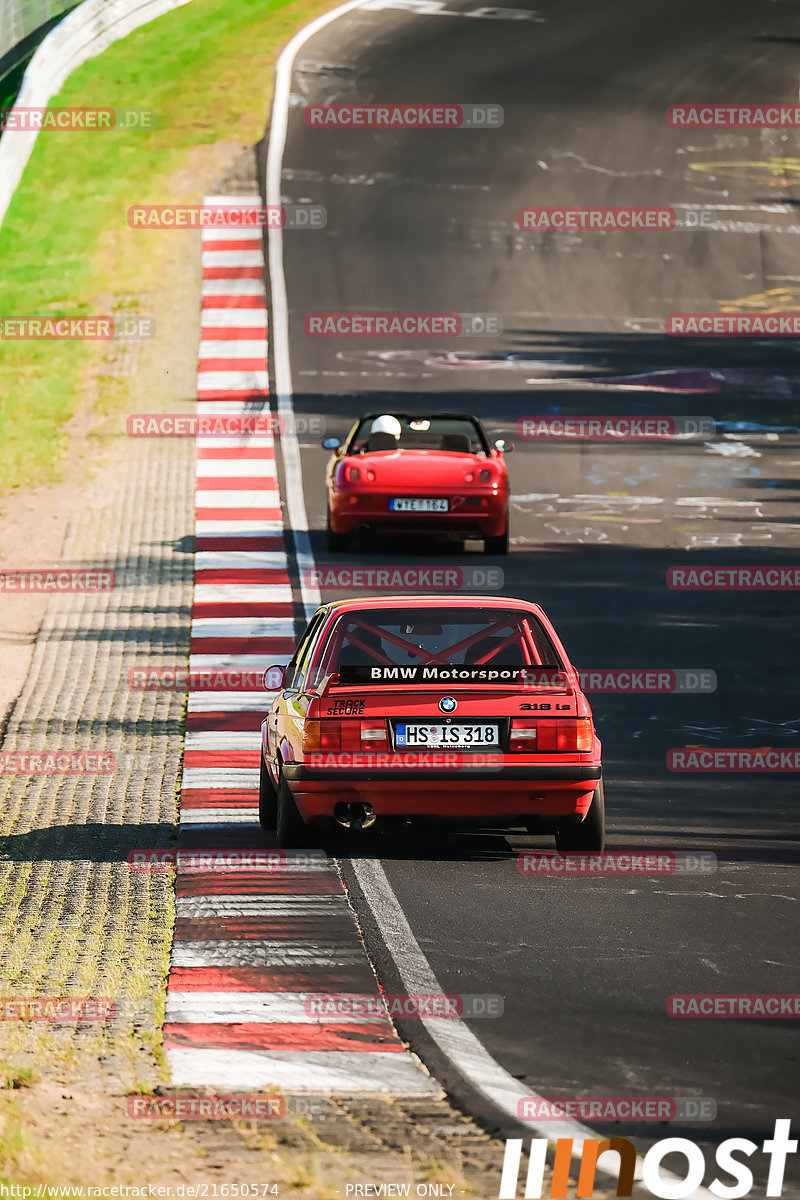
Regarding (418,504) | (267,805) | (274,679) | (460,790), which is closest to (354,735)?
(460,790)

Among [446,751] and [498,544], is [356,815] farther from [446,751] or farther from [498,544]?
[498,544]

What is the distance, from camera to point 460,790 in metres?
9.01

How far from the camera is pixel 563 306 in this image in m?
30.1

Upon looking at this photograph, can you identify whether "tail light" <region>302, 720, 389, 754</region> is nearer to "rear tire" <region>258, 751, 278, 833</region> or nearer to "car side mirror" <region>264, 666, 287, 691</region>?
"car side mirror" <region>264, 666, 287, 691</region>

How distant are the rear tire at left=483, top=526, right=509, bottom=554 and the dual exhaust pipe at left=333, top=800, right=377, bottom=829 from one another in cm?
970

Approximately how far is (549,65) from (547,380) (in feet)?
60.4

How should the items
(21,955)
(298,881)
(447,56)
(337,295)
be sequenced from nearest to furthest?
(21,955), (298,881), (337,295), (447,56)

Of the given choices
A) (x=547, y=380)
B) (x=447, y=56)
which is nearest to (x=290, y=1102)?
(x=547, y=380)

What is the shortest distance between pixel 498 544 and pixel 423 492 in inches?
41.4

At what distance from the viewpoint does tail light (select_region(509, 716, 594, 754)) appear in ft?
29.7

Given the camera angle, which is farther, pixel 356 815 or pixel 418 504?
pixel 418 504

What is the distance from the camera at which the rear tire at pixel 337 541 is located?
1900 centimetres

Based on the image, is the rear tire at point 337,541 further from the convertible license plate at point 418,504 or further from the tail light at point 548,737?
the tail light at point 548,737

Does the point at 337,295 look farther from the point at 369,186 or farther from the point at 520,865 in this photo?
the point at 520,865
